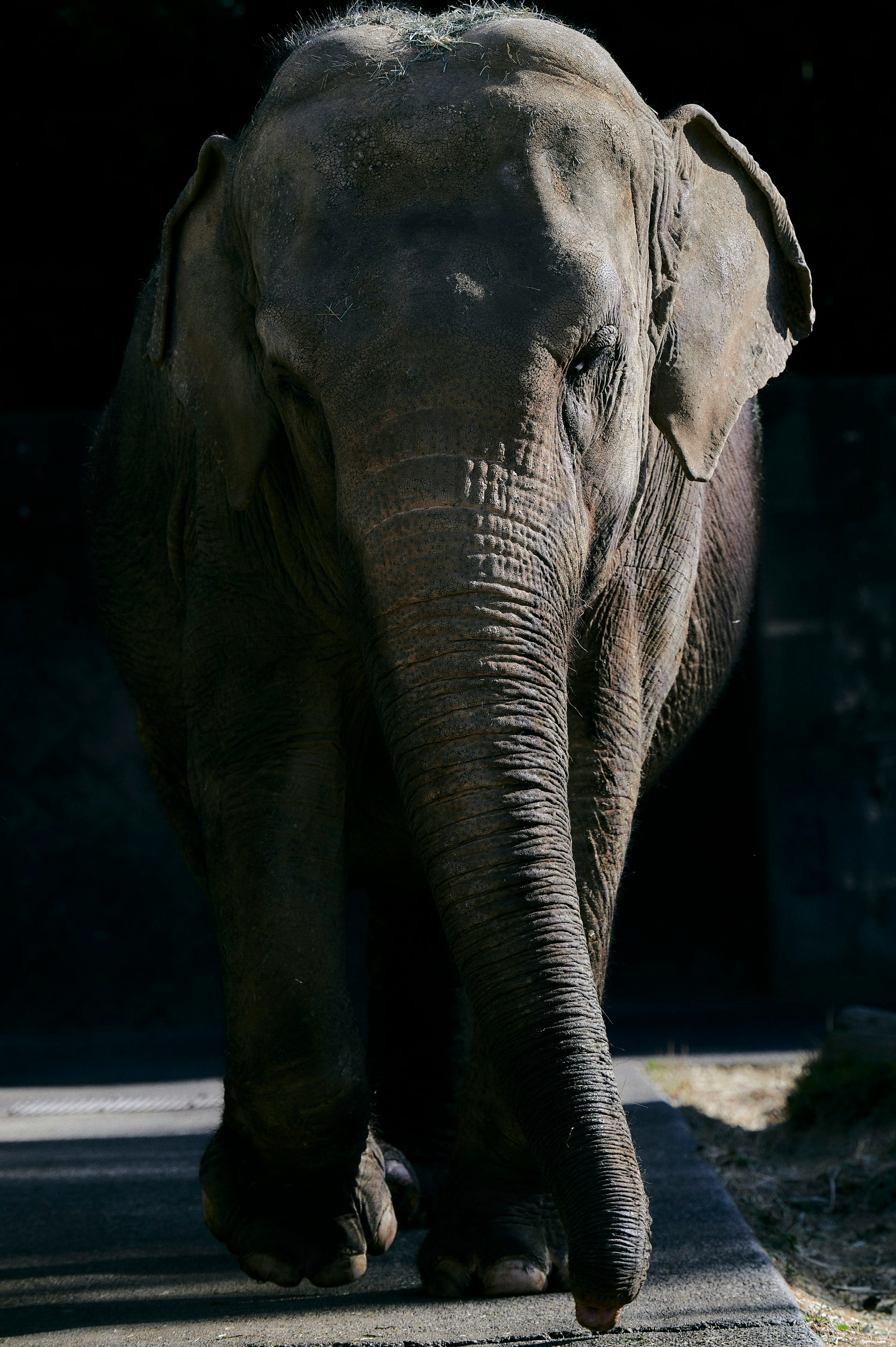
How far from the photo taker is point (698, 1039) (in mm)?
7102

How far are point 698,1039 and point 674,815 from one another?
162 cm

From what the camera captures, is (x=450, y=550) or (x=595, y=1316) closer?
(x=595, y=1316)

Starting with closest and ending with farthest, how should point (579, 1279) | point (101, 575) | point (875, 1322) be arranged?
point (579, 1279) → point (875, 1322) → point (101, 575)

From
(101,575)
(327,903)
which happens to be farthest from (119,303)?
(327,903)

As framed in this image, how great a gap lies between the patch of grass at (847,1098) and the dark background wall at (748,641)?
272 centimetres

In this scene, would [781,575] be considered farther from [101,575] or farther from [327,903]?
[327,903]

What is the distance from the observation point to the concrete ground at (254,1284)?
296 centimetres

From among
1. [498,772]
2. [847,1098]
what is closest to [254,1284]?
[498,772]

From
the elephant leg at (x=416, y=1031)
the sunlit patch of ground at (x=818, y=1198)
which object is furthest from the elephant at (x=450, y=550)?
the sunlit patch of ground at (x=818, y=1198)

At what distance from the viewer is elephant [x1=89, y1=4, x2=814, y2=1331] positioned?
256 centimetres

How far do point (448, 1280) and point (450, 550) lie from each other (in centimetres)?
152

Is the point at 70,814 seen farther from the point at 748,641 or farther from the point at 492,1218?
the point at 492,1218

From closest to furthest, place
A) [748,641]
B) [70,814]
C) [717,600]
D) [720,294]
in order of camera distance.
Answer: [720,294] < [717,600] < [70,814] < [748,641]

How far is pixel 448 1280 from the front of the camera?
3.20 m
